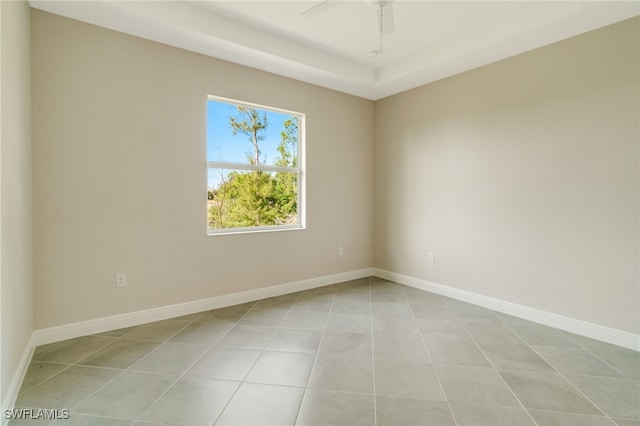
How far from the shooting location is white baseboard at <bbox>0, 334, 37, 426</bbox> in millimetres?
1609

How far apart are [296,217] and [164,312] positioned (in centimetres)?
183

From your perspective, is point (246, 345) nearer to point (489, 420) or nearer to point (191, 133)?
point (489, 420)

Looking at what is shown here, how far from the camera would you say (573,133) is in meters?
2.74

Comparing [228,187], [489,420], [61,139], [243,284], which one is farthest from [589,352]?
[61,139]

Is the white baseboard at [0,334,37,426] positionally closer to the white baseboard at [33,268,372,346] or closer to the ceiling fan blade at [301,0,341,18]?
the white baseboard at [33,268,372,346]

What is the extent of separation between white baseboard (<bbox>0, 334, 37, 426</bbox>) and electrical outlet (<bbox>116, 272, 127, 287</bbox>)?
2.12ft

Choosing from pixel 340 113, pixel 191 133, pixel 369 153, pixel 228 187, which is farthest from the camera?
pixel 369 153

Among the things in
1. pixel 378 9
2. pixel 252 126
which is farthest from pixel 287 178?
pixel 378 9

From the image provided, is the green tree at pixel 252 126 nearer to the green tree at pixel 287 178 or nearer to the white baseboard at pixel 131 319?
the green tree at pixel 287 178

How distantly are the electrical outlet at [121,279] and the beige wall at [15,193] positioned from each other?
0.56 m

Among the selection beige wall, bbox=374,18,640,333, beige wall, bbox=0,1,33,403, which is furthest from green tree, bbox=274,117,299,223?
beige wall, bbox=0,1,33,403

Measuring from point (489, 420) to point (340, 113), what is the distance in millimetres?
3670

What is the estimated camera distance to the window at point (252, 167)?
3.36 meters

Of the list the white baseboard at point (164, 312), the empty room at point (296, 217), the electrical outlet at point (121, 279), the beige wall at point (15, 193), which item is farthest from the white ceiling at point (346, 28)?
the white baseboard at point (164, 312)
